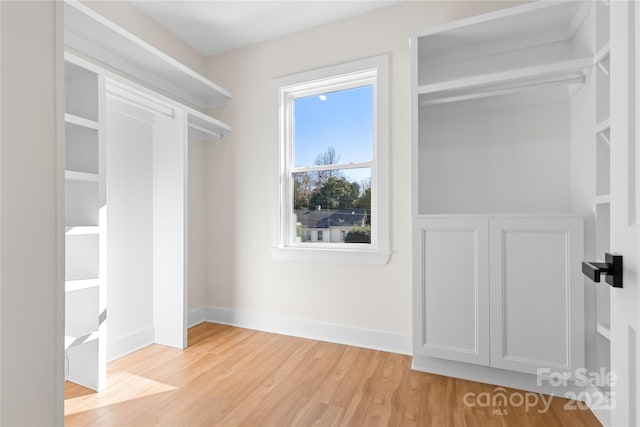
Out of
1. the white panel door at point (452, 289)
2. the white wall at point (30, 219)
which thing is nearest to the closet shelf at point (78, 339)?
the white wall at point (30, 219)

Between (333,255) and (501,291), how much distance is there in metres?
1.24

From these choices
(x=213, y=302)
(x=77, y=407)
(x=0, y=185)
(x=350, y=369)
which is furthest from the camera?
(x=213, y=302)

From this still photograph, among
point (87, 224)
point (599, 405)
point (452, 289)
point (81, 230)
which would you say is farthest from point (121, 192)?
point (599, 405)

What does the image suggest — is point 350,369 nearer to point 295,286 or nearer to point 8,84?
point 295,286

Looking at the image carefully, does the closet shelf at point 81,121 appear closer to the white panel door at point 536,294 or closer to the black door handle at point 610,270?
the black door handle at point 610,270

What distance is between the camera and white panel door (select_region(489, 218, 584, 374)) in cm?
169

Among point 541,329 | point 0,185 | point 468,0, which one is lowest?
point 541,329

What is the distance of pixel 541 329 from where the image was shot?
1744 millimetres

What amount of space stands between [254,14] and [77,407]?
2.93 metres

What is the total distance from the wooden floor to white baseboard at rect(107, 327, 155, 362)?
0.06 meters

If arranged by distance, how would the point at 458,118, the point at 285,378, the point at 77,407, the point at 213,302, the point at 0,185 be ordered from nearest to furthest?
the point at 0,185, the point at 77,407, the point at 285,378, the point at 458,118, the point at 213,302

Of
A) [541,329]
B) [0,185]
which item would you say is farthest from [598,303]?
[0,185]

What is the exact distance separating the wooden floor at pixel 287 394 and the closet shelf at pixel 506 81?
6.03 ft

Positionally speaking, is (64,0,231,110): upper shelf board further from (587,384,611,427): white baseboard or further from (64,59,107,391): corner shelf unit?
(587,384,611,427): white baseboard
